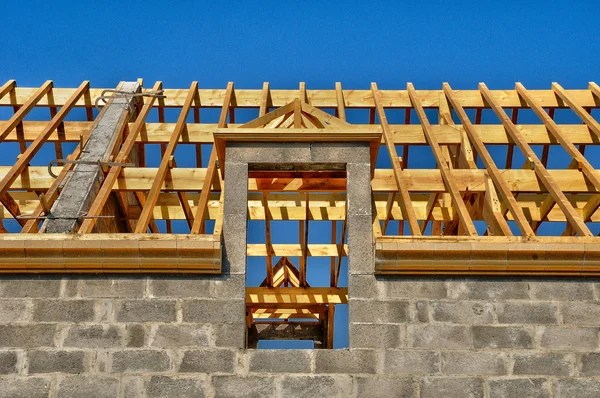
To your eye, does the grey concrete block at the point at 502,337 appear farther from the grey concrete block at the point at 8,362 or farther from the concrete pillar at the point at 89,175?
the grey concrete block at the point at 8,362

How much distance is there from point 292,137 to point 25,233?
2.87 m

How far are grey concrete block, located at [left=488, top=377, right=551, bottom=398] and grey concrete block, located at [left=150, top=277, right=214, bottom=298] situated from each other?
2.76 metres

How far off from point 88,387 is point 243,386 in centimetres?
139

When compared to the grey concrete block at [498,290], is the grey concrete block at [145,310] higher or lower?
lower

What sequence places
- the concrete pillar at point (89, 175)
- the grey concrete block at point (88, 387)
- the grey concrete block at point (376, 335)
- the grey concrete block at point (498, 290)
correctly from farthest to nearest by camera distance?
the concrete pillar at point (89, 175) → the grey concrete block at point (498, 290) → the grey concrete block at point (376, 335) → the grey concrete block at point (88, 387)

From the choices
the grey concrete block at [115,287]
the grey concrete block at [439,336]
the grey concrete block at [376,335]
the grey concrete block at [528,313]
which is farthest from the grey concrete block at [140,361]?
the grey concrete block at [528,313]

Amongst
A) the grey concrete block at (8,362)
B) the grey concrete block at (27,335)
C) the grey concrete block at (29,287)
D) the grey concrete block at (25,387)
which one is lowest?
the grey concrete block at (25,387)

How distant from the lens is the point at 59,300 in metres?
7.43

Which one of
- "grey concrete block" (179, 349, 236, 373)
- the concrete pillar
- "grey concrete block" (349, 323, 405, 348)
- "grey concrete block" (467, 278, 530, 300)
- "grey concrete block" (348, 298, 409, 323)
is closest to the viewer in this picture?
"grey concrete block" (179, 349, 236, 373)

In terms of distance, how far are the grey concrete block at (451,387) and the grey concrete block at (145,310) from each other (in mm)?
2417

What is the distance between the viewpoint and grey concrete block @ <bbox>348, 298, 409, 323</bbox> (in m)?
7.38

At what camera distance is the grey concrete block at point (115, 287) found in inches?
294

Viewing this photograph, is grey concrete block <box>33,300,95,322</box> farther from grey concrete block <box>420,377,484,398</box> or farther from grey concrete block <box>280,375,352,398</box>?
grey concrete block <box>420,377,484,398</box>

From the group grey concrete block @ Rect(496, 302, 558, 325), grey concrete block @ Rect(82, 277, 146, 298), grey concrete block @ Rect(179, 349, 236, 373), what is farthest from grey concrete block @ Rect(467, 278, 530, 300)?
grey concrete block @ Rect(82, 277, 146, 298)
